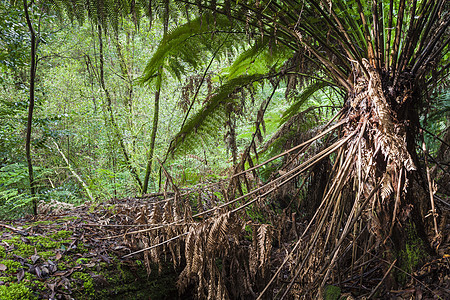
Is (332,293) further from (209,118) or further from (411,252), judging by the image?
(209,118)

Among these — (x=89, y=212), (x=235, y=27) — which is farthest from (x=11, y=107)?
(x=235, y=27)

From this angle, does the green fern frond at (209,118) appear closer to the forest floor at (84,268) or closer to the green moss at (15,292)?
the forest floor at (84,268)

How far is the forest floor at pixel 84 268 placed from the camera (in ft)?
4.09

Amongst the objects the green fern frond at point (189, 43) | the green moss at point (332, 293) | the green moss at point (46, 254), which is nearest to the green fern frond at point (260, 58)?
the green fern frond at point (189, 43)

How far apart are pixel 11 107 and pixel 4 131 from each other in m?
0.34

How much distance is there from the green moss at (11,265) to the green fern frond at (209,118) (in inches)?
46.8

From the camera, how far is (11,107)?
3.21 meters

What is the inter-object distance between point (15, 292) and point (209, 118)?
61.9 inches

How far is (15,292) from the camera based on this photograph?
1186 millimetres

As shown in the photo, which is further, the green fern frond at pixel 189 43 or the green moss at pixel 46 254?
the green fern frond at pixel 189 43

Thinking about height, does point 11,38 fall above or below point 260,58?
above

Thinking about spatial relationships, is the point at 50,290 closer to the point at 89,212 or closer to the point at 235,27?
the point at 89,212

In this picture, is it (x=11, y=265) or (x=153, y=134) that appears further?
(x=153, y=134)

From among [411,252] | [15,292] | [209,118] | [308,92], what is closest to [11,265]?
[15,292]
